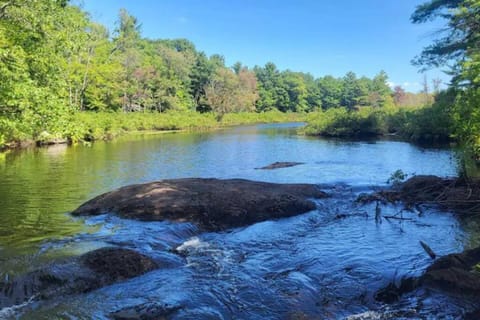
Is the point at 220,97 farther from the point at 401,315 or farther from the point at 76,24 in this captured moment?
the point at 401,315

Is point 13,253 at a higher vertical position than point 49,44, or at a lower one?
lower

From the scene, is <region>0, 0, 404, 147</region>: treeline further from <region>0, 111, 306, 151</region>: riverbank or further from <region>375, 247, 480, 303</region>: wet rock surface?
<region>375, 247, 480, 303</region>: wet rock surface

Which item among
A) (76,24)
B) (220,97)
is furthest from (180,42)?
(76,24)

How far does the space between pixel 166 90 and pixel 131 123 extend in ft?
71.2

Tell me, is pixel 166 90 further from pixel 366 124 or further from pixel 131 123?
pixel 366 124

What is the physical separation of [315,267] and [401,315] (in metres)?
2.46

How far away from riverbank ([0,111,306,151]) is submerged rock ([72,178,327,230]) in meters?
2.81

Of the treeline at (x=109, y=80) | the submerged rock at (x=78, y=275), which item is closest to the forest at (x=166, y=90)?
the treeline at (x=109, y=80)

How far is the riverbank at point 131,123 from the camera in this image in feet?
109

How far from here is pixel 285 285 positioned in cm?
761

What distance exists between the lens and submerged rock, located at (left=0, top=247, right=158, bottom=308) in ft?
23.2

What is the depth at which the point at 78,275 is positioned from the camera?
768 centimetres

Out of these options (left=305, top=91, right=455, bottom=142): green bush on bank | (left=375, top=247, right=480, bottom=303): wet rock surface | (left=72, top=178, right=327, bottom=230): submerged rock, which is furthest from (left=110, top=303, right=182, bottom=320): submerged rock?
(left=305, top=91, right=455, bottom=142): green bush on bank

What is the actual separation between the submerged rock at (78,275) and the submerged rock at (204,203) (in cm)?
362
